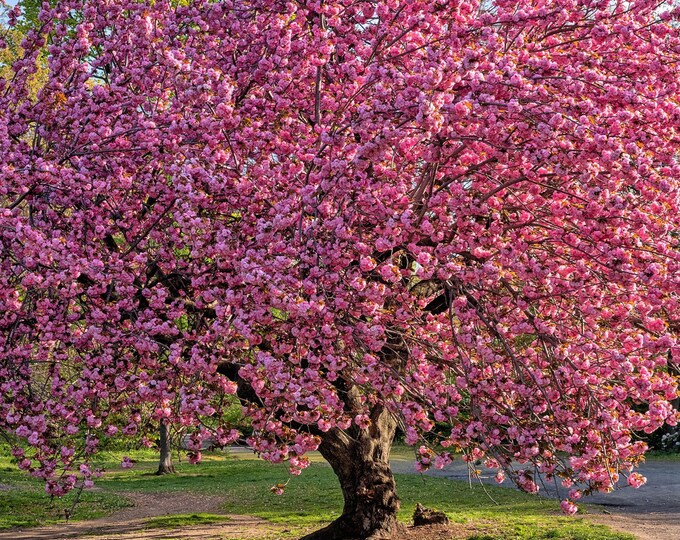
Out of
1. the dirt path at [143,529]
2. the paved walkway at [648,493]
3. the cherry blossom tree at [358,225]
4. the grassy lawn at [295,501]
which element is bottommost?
the dirt path at [143,529]

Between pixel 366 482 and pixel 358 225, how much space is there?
5.58 m

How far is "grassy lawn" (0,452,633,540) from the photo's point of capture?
13656 millimetres

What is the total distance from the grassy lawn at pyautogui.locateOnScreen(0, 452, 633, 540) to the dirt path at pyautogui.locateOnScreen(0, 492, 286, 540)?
0.46m

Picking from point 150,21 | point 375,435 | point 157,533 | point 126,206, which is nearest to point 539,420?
point 375,435

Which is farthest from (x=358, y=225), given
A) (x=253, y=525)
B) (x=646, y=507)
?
(x=646, y=507)

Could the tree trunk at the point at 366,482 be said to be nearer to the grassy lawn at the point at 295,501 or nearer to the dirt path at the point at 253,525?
the dirt path at the point at 253,525

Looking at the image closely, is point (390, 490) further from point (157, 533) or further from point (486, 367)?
point (157, 533)

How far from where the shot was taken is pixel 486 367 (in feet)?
29.7

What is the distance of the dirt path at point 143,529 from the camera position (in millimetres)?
14539

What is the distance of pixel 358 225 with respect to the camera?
7984mm

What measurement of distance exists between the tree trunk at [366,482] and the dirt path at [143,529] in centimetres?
241

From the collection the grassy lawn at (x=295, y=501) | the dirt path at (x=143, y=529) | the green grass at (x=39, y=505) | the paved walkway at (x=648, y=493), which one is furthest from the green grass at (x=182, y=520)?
the paved walkway at (x=648, y=493)

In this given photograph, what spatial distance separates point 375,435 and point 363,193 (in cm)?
580

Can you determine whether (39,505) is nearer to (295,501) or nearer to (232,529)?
(295,501)
